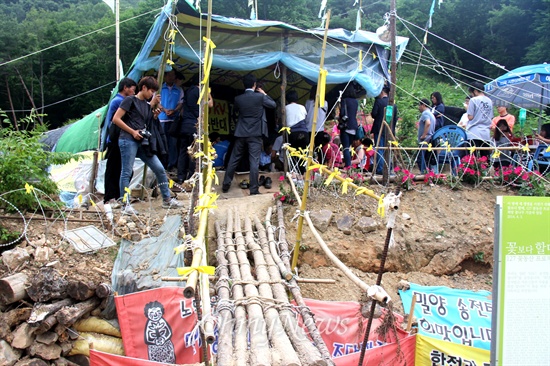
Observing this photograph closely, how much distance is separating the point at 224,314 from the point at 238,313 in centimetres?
13

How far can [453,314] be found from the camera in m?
4.90

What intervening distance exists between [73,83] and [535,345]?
26.9 m

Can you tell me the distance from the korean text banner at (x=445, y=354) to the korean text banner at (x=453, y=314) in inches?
12.2

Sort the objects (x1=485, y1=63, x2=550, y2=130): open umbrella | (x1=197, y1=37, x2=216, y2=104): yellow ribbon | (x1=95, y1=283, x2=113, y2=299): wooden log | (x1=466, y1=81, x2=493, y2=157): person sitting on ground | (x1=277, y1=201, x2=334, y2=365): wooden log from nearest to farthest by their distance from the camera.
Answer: (x1=277, y1=201, x2=334, y2=365): wooden log
(x1=197, y1=37, x2=216, y2=104): yellow ribbon
(x1=95, y1=283, x2=113, y2=299): wooden log
(x1=466, y1=81, x2=493, y2=157): person sitting on ground
(x1=485, y1=63, x2=550, y2=130): open umbrella

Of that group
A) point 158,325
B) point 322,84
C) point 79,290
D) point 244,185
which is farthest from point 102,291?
point 244,185

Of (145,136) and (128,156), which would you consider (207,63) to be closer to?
(145,136)

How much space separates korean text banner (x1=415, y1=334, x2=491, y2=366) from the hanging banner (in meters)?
1.69

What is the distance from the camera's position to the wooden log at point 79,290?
13.9 ft

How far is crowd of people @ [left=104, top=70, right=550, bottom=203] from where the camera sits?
19.0 feet

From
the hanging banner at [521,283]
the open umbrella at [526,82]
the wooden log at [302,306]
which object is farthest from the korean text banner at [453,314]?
the open umbrella at [526,82]

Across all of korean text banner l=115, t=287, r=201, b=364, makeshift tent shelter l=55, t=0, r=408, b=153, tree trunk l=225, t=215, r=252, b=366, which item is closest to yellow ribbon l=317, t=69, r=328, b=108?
tree trunk l=225, t=215, r=252, b=366

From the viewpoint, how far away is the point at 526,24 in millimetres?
23531

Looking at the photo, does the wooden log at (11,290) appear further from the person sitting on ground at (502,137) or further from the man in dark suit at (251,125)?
the person sitting on ground at (502,137)

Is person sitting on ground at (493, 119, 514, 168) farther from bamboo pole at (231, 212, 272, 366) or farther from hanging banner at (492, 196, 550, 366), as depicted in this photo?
hanging banner at (492, 196, 550, 366)
